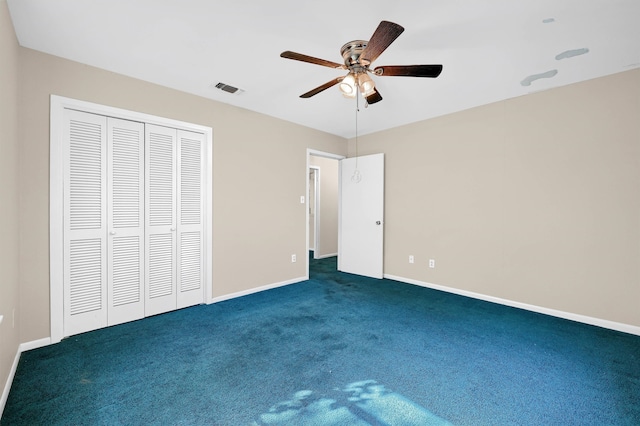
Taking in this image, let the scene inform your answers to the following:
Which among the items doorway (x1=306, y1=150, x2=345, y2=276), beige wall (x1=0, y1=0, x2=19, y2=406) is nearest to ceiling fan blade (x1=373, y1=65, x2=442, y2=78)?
beige wall (x1=0, y1=0, x2=19, y2=406)

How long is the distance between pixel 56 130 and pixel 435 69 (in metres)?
3.11

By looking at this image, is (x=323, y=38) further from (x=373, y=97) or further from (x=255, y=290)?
(x=255, y=290)

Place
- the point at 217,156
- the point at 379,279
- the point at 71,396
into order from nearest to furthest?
the point at 71,396 < the point at 217,156 < the point at 379,279

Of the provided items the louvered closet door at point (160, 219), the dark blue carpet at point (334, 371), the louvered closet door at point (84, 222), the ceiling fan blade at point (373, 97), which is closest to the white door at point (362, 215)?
the dark blue carpet at point (334, 371)

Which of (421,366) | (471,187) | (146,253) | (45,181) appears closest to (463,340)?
(421,366)

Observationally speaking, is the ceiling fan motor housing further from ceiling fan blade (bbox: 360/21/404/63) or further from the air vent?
the air vent

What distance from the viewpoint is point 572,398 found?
5.71ft

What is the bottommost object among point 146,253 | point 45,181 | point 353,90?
point 146,253

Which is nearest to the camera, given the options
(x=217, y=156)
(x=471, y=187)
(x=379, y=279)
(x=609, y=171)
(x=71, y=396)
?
(x=71, y=396)

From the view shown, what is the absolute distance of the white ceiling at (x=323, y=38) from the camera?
1.86m

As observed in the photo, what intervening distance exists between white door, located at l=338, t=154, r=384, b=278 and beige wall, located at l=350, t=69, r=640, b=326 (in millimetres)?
383

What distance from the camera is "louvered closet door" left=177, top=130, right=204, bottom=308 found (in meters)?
3.21

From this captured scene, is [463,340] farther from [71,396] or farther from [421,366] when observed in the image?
[71,396]

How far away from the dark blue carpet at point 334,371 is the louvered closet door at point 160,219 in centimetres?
25
